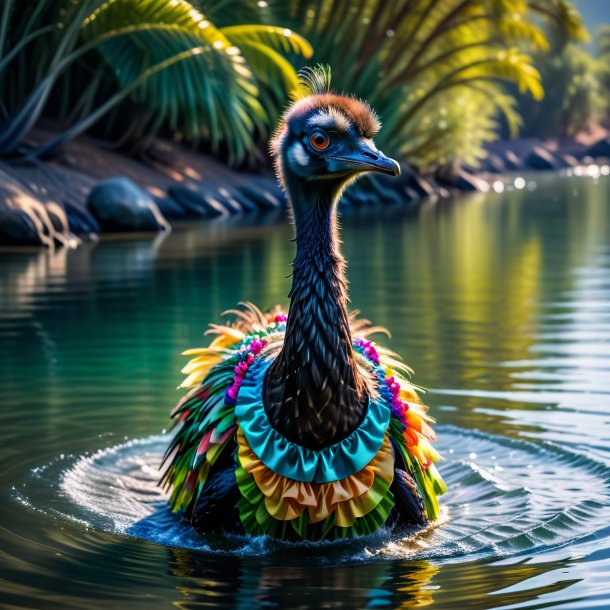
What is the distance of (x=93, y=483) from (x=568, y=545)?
2617 millimetres

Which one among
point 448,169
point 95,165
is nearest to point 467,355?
point 95,165

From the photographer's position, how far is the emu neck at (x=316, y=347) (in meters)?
5.15

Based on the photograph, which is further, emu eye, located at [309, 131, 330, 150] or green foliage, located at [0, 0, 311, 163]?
green foliage, located at [0, 0, 311, 163]

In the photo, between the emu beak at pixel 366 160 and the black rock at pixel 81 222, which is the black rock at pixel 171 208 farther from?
the emu beak at pixel 366 160

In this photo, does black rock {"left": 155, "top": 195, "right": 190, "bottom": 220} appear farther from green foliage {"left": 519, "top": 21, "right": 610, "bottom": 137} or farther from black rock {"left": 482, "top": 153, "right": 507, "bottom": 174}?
green foliage {"left": 519, "top": 21, "right": 610, "bottom": 137}

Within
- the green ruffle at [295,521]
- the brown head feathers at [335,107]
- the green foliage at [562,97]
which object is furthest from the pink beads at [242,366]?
the green foliage at [562,97]

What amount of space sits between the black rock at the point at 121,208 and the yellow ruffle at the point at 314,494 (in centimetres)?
1883

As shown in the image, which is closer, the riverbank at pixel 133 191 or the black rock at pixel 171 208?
the riverbank at pixel 133 191

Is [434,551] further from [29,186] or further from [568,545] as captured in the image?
[29,186]

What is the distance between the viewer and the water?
16.7 ft

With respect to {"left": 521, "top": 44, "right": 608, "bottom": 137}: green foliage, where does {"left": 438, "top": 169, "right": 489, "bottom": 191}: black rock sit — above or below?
below

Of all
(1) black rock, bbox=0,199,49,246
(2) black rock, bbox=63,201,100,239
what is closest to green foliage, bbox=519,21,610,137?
(2) black rock, bbox=63,201,100,239

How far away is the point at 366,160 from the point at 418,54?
32.5m

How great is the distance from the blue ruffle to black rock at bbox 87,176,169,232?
1877 centimetres
